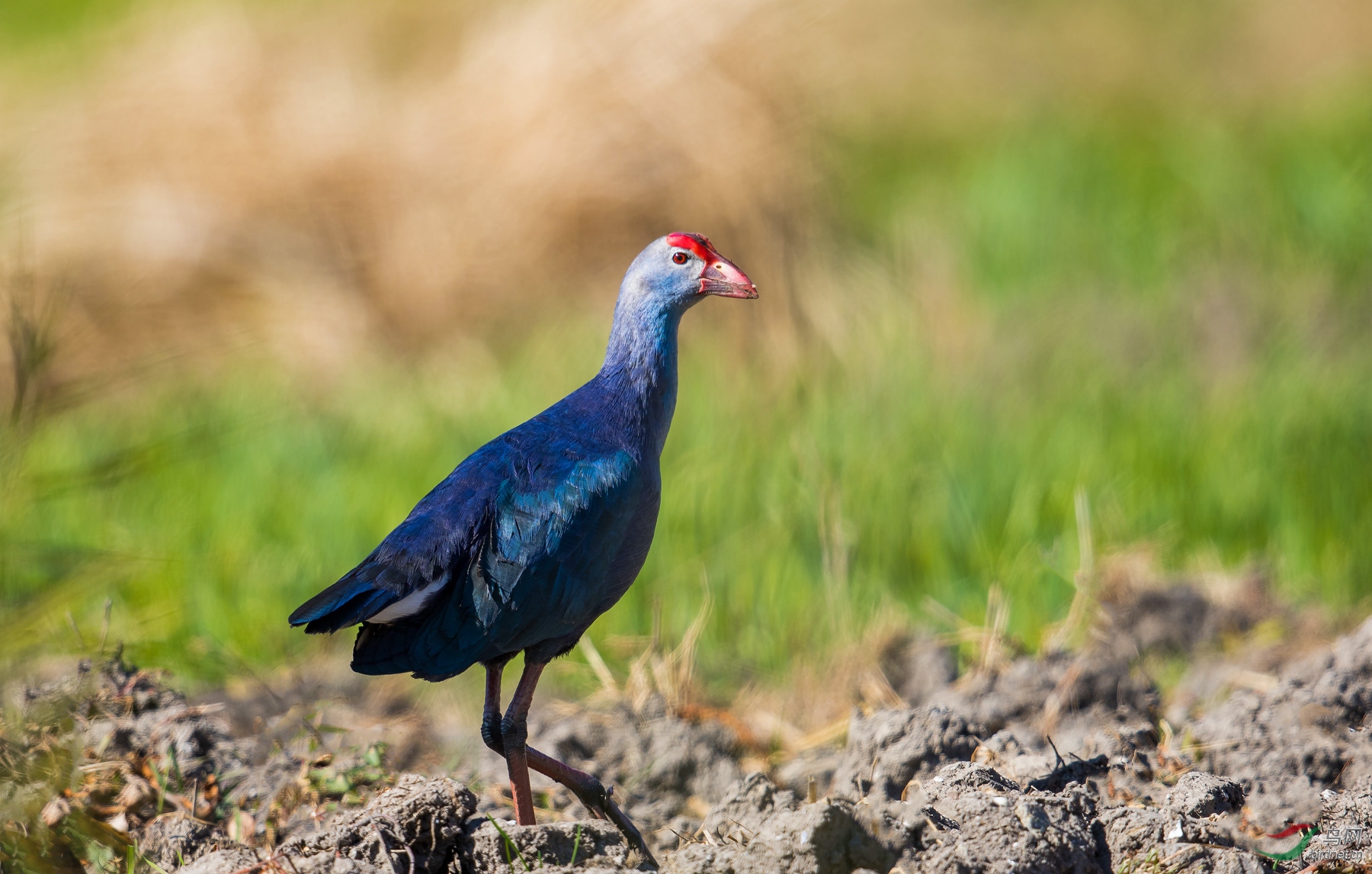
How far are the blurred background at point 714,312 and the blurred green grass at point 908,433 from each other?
3cm

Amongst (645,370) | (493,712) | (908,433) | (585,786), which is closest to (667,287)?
(645,370)

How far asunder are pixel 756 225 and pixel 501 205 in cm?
187

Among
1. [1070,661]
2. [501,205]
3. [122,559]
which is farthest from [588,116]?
[122,559]

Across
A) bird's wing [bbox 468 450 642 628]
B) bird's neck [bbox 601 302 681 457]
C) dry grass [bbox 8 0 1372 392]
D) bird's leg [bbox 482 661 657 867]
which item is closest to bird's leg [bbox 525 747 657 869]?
bird's leg [bbox 482 661 657 867]

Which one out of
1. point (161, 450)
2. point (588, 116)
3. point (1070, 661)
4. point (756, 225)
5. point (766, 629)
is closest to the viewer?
point (161, 450)

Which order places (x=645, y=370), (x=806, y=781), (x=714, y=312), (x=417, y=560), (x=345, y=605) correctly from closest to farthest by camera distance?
(x=345, y=605) → (x=417, y=560) → (x=645, y=370) → (x=806, y=781) → (x=714, y=312)

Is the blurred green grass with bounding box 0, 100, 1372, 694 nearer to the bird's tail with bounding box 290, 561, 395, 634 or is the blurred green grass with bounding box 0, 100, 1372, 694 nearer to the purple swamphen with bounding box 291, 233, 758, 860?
the bird's tail with bounding box 290, 561, 395, 634

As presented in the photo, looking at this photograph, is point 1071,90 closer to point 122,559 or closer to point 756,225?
point 756,225

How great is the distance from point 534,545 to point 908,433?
396cm

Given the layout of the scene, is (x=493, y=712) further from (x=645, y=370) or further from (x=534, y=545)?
(x=645, y=370)

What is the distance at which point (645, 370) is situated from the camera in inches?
133

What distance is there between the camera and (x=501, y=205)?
9555 millimetres

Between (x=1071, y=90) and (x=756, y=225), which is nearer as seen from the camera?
(x=756, y=225)

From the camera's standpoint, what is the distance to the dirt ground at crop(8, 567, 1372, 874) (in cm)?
274
